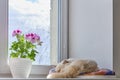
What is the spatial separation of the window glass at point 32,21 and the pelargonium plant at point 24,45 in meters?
0.11

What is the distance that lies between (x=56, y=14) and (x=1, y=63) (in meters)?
0.56

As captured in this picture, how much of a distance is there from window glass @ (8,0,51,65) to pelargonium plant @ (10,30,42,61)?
0.11 meters

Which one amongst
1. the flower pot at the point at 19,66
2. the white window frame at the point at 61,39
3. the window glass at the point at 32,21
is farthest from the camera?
the window glass at the point at 32,21

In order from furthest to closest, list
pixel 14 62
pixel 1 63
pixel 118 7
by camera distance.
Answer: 1. pixel 1 63
2. pixel 14 62
3. pixel 118 7

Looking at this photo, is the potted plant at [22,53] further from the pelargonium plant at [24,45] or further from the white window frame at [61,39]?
the white window frame at [61,39]

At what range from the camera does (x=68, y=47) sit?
2256mm

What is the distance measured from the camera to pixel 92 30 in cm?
209

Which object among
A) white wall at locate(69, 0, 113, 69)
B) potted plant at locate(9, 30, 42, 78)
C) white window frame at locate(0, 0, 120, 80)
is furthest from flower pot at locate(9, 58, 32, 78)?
white wall at locate(69, 0, 113, 69)

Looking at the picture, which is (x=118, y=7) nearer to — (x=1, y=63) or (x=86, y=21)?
(x=86, y=21)

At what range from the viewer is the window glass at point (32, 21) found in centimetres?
219

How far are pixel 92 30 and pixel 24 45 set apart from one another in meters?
0.49

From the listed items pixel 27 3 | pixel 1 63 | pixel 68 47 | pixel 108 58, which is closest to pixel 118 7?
pixel 108 58

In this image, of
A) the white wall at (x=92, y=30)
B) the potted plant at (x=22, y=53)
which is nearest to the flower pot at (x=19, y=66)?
the potted plant at (x=22, y=53)

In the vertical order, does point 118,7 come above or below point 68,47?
above
